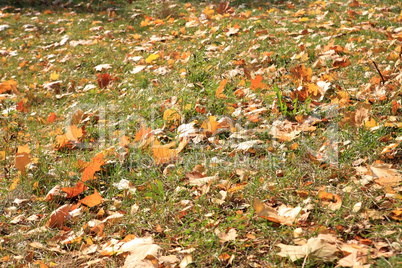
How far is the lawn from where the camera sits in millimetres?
1705

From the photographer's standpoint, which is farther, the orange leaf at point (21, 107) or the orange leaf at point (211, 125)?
the orange leaf at point (21, 107)

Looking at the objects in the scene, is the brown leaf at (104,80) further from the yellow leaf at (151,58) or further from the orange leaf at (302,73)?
the orange leaf at (302,73)

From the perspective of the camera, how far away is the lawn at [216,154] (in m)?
1.71

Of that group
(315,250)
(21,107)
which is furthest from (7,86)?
(315,250)

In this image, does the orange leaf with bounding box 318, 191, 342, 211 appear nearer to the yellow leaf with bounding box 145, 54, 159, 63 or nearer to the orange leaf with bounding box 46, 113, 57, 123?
the orange leaf with bounding box 46, 113, 57, 123

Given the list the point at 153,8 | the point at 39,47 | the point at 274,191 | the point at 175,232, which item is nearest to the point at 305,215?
the point at 274,191

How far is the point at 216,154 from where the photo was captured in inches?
93.6

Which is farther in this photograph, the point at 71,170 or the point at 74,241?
the point at 71,170

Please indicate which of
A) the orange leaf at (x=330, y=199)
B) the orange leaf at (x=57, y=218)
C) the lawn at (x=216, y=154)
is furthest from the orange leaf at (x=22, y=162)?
the orange leaf at (x=330, y=199)

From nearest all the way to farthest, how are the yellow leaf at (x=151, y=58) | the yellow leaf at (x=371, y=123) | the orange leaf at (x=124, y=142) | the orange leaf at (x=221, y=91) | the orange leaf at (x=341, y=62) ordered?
1. the yellow leaf at (x=371, y=123)
2. the orange leaf at (x=124, y=142)
3. the orange leaf at (x=221, y=91)
4. the orange leaf at (x=341, y=62)
5. the yellow leaf at (x=151, y=58)

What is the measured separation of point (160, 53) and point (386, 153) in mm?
2965

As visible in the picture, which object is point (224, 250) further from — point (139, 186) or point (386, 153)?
point (386, 153)

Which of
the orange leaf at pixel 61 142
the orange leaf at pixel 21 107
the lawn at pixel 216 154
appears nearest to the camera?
the lawn at pixel 216 154

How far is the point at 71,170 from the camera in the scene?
241 cm
